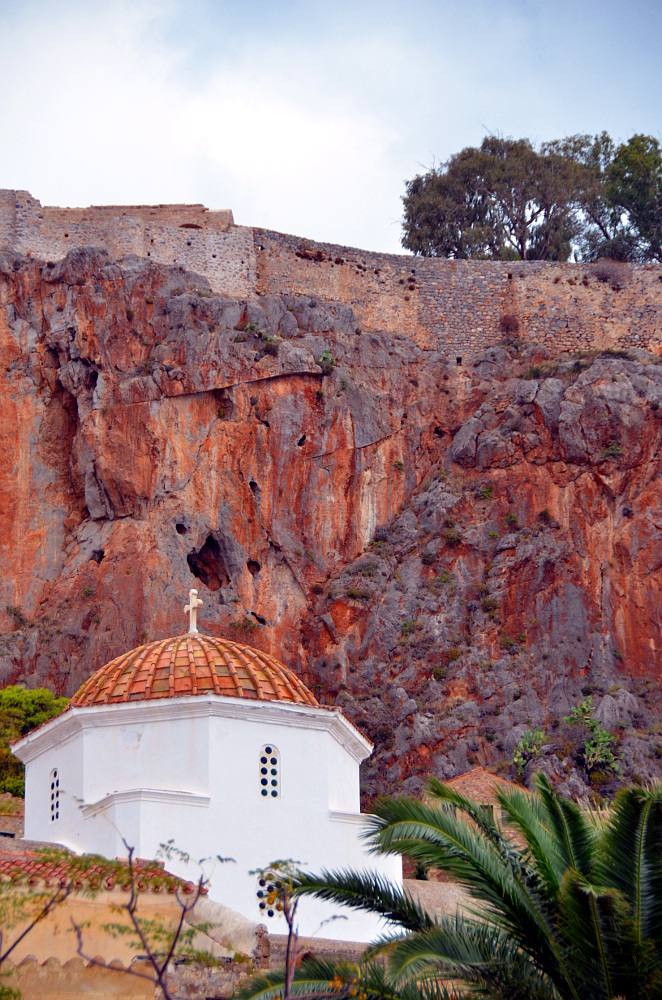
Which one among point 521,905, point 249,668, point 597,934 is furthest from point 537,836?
point 249,668

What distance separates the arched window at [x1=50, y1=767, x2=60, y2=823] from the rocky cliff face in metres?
15.2

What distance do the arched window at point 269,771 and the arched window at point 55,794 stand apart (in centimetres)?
364

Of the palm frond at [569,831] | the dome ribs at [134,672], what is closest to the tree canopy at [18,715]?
the dome ribs at [134,672]

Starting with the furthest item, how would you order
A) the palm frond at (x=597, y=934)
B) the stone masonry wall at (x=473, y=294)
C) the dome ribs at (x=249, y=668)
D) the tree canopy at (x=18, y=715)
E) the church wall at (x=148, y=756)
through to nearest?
Answer: the stone masonry wall at (x=473, y=294) → the tree canopy at (x=18, y=715) → the dome ribs at (x=249, y=668) → the church wall at (x=148, y=756) → the palm frond at (x=597, y=934)

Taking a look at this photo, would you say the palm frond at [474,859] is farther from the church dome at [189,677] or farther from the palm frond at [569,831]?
the church dome at [189,677]

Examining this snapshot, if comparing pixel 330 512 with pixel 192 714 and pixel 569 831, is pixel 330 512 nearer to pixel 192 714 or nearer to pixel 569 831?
pixel 192 714

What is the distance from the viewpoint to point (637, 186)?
5869cm

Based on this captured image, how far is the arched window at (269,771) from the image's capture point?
25.2 metres

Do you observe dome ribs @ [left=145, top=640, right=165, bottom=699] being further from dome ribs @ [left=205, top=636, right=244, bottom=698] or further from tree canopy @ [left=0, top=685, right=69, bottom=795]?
tree canopy @ [left=0, top=685, right=69, bottom=795]

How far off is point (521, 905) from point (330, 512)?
2998 cm

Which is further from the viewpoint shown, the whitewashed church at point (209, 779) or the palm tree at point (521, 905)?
the whitewashed church at point (209, 779)

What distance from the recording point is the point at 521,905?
16859mm

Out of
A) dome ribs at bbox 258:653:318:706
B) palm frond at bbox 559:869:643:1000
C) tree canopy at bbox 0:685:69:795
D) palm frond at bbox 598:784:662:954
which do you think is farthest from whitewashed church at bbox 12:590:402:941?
tree canopy at bbox 0:685:69:795

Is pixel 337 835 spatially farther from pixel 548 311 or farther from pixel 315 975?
pixel 548 311
